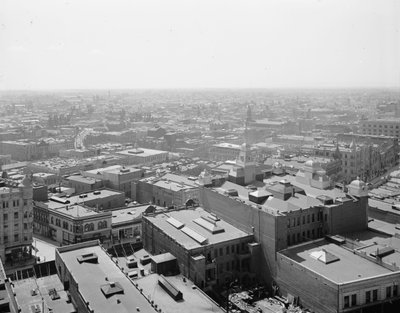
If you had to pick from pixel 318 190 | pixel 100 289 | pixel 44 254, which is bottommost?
pixel 44 254

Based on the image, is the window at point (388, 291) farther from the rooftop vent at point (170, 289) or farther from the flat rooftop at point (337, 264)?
the rooftop vent at point (170, 289)

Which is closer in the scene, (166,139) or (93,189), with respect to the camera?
(93,189)

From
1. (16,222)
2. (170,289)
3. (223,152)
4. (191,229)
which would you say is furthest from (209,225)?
(223,152)

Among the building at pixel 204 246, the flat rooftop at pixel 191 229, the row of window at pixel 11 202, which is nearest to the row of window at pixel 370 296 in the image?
the building at pixel 204 246

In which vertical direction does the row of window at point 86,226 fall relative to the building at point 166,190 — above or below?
below

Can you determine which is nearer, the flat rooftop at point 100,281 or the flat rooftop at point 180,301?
the flat rooftop at point 100,281

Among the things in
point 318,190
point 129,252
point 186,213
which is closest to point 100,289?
point 129,252

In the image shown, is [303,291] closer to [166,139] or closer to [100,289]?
[100,289]
